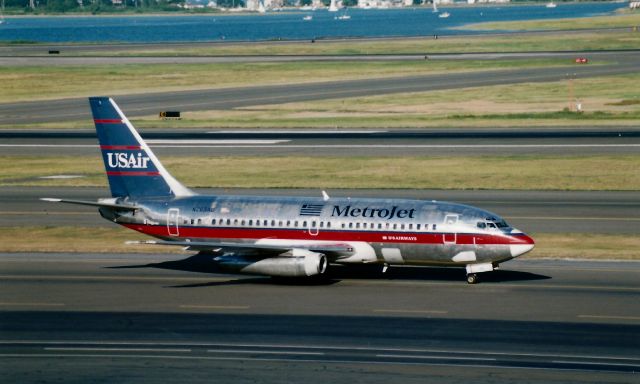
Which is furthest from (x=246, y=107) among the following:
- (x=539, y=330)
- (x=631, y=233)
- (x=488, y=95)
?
(x=539, y=330)

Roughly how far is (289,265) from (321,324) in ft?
23.5

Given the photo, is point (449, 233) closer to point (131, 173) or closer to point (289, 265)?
point (289, 265)

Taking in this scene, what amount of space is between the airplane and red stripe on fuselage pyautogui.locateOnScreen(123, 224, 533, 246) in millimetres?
45

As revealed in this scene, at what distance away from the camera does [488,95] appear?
13450 cm

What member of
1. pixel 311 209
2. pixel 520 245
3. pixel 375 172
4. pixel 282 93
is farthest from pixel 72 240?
pixel 282 93

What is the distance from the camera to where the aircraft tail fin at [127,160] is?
54.8 metres

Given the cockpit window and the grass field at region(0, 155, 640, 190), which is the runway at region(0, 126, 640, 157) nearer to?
the grass field at region(0, 155, 640, 190)

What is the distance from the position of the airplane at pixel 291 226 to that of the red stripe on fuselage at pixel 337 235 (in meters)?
0.05

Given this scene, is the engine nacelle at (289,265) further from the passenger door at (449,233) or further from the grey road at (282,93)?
the grey road at (282,93)

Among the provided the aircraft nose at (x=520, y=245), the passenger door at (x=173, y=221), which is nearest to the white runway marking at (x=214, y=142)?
the passenger door at (x=173, y=221)

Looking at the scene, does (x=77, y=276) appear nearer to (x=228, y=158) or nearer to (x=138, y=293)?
(x=138, y=293)

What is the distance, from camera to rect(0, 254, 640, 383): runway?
36.9 m

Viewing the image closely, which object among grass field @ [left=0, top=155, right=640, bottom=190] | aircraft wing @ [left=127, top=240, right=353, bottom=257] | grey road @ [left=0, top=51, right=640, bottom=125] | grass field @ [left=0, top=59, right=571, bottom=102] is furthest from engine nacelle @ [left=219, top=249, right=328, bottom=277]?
grass field @ [left=0, top=59, right=571, bottom=102]

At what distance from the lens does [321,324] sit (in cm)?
4300
